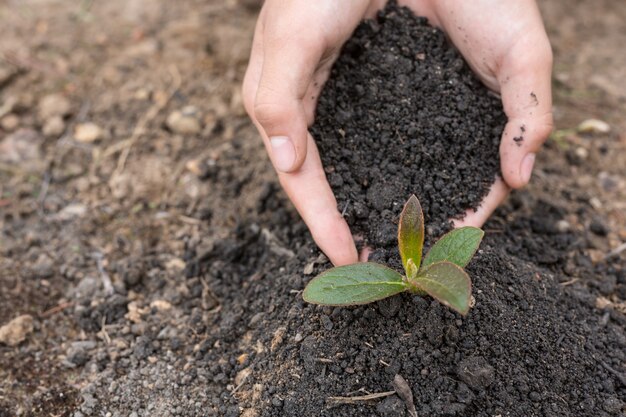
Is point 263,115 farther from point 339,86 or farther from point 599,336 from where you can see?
point 599,336

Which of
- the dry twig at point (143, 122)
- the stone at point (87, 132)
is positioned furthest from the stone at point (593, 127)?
the stone at point (87, 132)

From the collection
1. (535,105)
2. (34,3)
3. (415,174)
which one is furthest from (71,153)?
(535,105)

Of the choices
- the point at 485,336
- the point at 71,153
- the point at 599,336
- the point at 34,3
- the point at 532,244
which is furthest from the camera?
the point at 34,3

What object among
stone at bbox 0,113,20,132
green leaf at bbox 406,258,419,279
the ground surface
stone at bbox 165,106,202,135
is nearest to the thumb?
the ground surface

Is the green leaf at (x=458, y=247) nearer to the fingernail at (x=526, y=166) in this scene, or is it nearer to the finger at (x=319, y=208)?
the finger at (x=319, y=208)

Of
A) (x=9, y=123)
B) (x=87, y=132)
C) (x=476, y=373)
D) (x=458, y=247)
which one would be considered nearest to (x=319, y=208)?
(x=458, y=247)

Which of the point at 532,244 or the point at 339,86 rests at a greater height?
the point at 339,86

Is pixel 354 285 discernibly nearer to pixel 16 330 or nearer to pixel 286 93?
pixel 286 93
